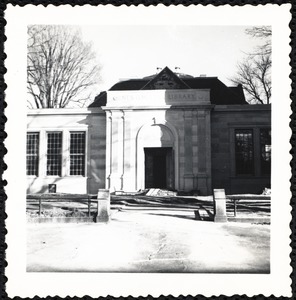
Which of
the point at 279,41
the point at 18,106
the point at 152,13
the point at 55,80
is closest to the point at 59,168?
the point at 55,80

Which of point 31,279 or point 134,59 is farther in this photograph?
point 134,59

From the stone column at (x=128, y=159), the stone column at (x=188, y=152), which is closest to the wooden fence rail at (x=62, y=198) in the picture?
the stone column at (x=128, y=159)

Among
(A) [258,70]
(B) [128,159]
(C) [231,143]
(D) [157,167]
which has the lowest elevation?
(D) [157,167]

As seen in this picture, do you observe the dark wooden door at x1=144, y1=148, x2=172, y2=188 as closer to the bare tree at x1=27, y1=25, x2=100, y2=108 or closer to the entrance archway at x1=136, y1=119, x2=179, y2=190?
the entrance archway at x1=136, y1=119, x2=179, y2=190

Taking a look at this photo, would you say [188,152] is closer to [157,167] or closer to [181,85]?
[157,167]

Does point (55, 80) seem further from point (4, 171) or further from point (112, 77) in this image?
point (4, 171)

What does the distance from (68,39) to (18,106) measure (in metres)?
1.08

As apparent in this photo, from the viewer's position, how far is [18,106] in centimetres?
394

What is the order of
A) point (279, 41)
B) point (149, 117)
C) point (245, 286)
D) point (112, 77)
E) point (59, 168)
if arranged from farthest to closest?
1. point (149, 117)
2. point (59, 168)
3. point (112, 77)
4. point (279, 41)
5. point (245, 286)

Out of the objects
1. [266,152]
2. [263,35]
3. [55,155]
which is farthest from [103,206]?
[263,35]

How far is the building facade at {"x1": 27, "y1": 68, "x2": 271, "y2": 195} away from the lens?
15.9 feet

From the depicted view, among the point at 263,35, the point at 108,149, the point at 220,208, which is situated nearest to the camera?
the point at 263,35

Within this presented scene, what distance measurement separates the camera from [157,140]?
7703 mm

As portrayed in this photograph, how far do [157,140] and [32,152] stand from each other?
3.77m
